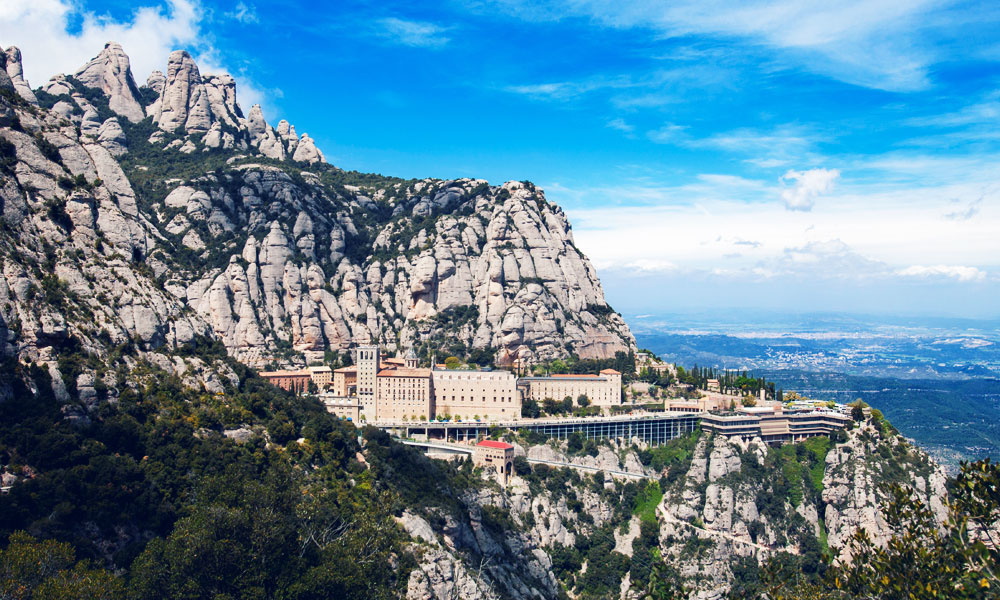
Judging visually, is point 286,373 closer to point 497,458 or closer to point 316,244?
point 497,458

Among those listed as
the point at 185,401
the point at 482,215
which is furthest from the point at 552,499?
the point at 482,215

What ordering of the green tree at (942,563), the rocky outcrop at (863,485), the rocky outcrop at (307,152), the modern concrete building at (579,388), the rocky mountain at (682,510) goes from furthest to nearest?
the rocky outcrop at (307,152), the modern concrete building at (579,388), the rocky outcrop at (863,485), the rocky mountain at (682,510), the green tree at (942,563)

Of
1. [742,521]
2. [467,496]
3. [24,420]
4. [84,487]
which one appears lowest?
[742,521]

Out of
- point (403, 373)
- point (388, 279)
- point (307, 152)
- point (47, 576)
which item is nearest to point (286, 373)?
point (403, 373)

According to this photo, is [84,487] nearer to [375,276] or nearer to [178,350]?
[178,350]

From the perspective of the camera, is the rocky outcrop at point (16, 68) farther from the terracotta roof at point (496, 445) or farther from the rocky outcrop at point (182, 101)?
the terracotta roof at point (496, 445)

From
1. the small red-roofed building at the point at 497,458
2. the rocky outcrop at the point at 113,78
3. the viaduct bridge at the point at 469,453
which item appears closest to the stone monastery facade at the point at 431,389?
the viaduct bridge at the point at 469,453

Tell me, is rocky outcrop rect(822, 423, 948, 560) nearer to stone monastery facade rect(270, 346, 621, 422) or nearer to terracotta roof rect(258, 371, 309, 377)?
stone monastery facade rect(270, 346, 621, 422)
